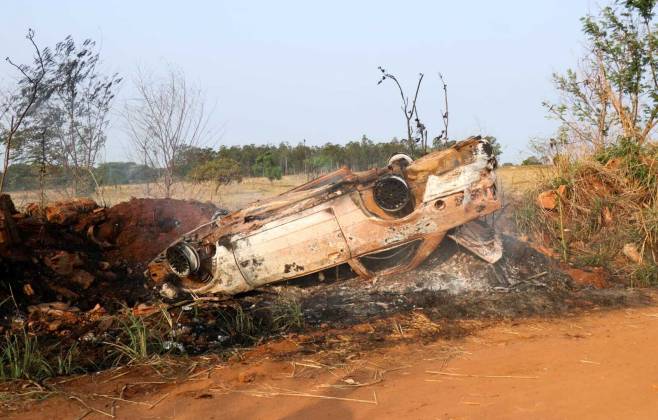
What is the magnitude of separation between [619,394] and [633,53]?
382 inches

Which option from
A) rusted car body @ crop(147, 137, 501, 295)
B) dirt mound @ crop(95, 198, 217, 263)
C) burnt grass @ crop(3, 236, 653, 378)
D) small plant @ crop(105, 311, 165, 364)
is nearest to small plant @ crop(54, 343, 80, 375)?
burnt grass @ crop(3, 236, 653, 378)

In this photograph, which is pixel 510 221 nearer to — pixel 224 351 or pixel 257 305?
pixel 257 305

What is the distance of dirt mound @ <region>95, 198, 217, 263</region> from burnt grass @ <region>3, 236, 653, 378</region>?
0.65 meters

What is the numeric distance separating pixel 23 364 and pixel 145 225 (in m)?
4.03

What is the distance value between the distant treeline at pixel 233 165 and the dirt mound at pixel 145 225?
10.3ft

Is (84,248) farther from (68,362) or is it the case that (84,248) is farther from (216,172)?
(216,172)

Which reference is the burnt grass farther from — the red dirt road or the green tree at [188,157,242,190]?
→ the green tree at [188,157,242,190]

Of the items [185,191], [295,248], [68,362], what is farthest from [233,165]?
[68,362]

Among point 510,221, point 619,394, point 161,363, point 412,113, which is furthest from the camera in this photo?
point 412,113

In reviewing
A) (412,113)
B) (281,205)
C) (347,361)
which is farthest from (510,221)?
(347,361)

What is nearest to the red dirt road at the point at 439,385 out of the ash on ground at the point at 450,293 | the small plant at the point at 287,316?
the small plant at the point at 287,316

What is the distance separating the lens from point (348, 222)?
19.9ft

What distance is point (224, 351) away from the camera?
4.82 meters

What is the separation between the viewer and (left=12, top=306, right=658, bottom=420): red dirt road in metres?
3.53
